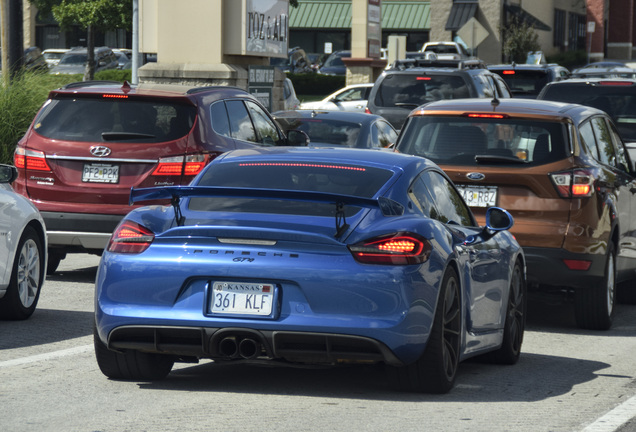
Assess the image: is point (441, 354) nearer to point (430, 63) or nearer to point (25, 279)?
point (25, 279)

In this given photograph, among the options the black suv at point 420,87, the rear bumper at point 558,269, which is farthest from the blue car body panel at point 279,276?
the black suv at point 420,87

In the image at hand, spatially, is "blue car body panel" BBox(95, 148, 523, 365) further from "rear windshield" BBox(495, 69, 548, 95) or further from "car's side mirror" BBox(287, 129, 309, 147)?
"rear windshield" BBox(495, 69, 548, 95)

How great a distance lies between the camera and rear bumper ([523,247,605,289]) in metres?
10.3

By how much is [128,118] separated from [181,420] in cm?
589

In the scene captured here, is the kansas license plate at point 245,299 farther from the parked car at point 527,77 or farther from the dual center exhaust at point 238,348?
the parked car at point 527,77

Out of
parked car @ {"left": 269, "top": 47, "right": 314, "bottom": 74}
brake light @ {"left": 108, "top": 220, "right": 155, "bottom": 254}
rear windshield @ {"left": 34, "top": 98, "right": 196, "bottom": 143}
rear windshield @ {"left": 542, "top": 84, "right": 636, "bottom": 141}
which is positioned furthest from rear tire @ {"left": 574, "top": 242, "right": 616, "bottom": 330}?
parked car @ {"left": 269, "top": 47, "right": 314, "bottom": 74}

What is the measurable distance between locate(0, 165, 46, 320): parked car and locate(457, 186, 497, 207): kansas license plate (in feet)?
11.1

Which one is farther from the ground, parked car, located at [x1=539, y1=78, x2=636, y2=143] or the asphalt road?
parked car, located at [x1=539, y1=78, x2=636, y2=143]

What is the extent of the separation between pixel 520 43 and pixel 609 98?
45.4 metres

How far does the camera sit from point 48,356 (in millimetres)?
8328

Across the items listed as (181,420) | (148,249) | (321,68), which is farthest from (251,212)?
(321,68)

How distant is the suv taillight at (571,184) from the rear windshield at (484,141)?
157 mm

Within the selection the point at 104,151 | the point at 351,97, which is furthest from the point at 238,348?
the point at 351,97

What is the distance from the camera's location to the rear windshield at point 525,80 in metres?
26.0
